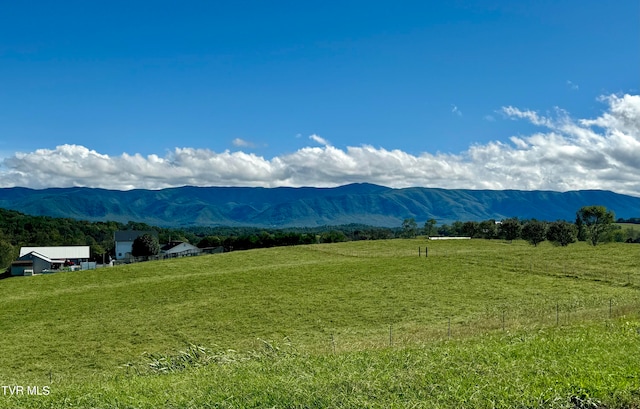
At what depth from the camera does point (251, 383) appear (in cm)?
1257

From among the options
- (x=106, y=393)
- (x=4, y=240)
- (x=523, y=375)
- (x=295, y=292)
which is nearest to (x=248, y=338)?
(x=295, y=292)

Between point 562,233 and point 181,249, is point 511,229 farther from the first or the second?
point 181,249

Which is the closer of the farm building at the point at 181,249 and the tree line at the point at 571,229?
the tree line at the point at 571,229

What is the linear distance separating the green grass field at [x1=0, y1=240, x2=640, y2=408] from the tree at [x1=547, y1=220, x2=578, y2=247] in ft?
117

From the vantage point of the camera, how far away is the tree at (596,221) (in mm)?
119562

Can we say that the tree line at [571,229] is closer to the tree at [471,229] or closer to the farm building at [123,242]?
the tree at [471,229]

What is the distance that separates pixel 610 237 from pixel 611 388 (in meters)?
137

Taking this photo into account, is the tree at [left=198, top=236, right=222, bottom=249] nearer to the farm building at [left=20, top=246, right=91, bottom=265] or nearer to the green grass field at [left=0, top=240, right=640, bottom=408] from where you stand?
the farm building at [left=20, top=246, right=91, bottom=265]

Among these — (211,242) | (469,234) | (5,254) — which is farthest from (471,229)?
(5,254)

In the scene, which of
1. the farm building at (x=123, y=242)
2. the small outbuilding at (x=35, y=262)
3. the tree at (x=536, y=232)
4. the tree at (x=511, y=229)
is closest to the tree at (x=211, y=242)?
the farm building at (x=123, y=242)

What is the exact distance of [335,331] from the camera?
3641 centimetres

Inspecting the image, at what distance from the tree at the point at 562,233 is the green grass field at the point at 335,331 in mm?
35704

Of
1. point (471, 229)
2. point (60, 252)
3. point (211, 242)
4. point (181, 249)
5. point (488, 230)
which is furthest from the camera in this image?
point (211, 242)

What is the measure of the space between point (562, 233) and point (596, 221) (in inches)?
454
